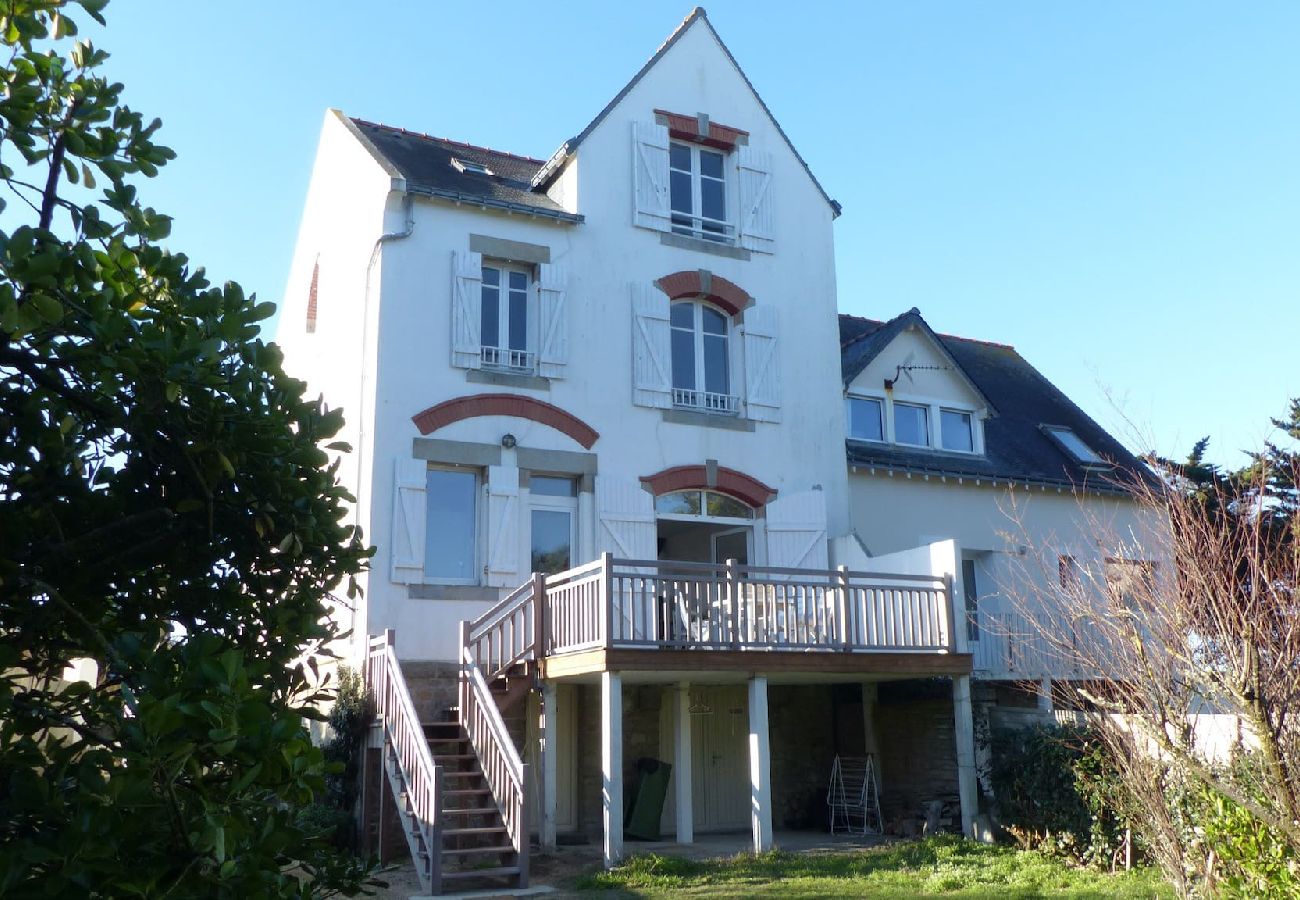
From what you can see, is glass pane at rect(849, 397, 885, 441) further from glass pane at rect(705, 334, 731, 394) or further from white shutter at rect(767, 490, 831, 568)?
→ glass pane at rect(705, 334, 731, 394)

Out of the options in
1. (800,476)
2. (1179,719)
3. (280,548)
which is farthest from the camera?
(800,476)

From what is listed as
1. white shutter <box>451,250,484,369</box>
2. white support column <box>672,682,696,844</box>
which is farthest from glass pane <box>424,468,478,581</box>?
white support column <box>672,682,696,844</box>

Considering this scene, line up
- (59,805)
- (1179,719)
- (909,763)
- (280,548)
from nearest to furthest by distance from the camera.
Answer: (59,805) < (280,548) < (1179,719) < (909,763)

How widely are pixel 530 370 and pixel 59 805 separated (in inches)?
486

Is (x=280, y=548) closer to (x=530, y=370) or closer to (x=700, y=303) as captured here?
(x=530, y=370)

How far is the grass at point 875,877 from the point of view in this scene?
1063cm

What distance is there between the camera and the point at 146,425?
5098 millimetres

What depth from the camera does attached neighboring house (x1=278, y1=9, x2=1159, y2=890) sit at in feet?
42.8

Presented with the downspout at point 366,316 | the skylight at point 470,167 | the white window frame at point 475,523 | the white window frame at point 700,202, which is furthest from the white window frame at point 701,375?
the downspout at point 366,316

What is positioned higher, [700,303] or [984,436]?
[700,303]

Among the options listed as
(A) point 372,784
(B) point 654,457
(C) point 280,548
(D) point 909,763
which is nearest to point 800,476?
(B) point 654,457

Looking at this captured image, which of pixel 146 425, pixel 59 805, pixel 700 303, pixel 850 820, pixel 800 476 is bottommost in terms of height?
pixel 850 820

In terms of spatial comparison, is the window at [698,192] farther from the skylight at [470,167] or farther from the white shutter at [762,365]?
the skylight at [470,167]

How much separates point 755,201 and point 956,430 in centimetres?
529
